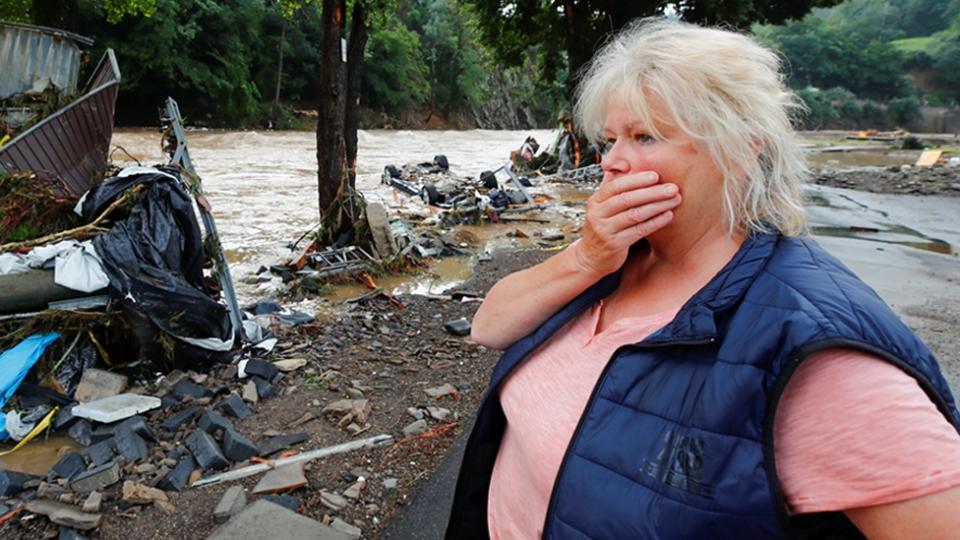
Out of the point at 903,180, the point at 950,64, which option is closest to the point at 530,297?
the point at 903,180

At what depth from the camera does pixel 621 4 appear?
2053 cm

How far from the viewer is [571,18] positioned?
20812mm

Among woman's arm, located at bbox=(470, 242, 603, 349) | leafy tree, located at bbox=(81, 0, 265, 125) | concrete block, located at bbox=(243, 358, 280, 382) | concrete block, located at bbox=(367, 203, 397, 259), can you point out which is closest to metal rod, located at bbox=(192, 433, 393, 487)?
concrete block, located at bbox=(243, 358, 280, 382)

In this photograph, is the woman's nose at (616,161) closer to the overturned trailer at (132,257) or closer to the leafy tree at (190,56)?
the overturned trailer at (132,257)

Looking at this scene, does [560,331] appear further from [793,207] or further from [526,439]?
[793,207]

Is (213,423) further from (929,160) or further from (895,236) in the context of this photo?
(929,160)

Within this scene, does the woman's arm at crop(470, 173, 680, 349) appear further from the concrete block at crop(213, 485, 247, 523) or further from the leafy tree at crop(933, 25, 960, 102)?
the leafy tree at crop(933, 25, 960, 102)

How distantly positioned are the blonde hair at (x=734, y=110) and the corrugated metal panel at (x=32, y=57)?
798 cm

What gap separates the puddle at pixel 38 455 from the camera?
361cm

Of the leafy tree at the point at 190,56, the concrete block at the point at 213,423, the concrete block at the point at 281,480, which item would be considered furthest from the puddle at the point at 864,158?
the leafy tree at the point at 190,56

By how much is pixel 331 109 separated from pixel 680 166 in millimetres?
7710

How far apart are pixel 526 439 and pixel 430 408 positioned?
2.85 meters

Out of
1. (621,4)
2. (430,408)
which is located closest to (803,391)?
(430,408)

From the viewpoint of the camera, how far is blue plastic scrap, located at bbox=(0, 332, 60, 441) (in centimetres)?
390
